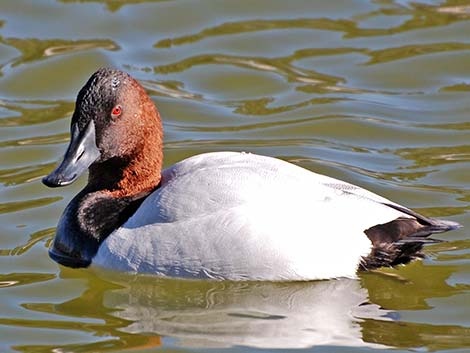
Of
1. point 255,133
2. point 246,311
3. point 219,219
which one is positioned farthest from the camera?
point 255,133

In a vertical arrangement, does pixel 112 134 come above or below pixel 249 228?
above

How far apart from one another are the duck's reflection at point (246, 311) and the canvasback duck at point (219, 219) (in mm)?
105

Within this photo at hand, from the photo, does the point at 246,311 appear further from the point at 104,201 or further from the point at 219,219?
the point at 104,201

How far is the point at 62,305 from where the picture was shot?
7.18m

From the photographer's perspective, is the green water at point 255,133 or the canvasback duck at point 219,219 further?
the canvasback duck at point 219,219

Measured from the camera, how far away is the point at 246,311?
6.93 metres

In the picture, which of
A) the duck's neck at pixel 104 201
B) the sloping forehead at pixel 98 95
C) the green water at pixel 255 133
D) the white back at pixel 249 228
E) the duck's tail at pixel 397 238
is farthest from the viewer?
the duck's neck at pixel 104 201

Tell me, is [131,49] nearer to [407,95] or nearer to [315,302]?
[407,95]

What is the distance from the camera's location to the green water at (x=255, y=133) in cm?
676

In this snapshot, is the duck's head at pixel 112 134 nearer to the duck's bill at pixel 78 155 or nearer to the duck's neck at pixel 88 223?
the duck's bill at pixel 78 155

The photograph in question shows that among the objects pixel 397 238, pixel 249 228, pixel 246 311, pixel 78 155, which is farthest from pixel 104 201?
pixel 397 238

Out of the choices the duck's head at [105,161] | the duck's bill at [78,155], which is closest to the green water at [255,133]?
the duck's head at [105,161]

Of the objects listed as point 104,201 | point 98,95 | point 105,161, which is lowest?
point 104,201

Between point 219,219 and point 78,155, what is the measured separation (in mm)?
1076
